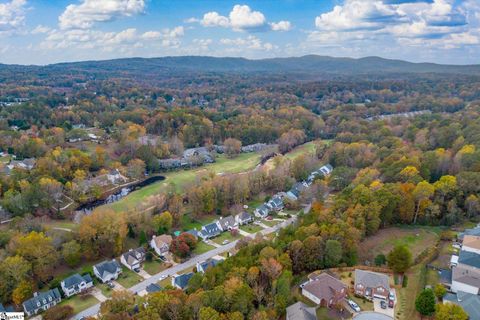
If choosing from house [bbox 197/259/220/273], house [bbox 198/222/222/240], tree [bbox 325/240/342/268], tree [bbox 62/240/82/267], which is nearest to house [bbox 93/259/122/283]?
tree [bbox 62/240/82/267]

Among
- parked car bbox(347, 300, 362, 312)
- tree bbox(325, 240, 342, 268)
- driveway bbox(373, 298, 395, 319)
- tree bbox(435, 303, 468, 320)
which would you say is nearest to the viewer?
tree bbox(435, 303, 468, 320)

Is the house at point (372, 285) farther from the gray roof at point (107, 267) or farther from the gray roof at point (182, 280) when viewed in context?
the gray roof at point (107, 267)

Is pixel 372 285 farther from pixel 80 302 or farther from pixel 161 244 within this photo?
pixel 80 302

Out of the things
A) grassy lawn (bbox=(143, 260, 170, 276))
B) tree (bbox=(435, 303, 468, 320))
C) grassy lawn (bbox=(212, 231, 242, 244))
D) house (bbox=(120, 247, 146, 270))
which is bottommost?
grassy lawn (bbox=(212, 231, 242, 244))

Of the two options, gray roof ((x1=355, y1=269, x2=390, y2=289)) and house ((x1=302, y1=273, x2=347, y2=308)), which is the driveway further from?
house ((x1=302, y1=273, x2=347, y2=308))

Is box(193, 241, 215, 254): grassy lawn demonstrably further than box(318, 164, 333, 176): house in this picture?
No

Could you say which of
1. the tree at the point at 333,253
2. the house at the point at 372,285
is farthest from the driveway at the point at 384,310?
the tree at the point at 333,253
